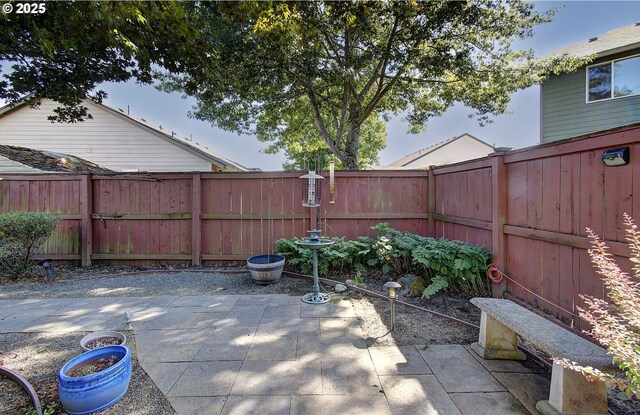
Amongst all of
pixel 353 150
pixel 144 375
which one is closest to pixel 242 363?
pixel 144 375

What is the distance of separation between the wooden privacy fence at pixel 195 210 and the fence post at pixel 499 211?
Result: 1.88 meters

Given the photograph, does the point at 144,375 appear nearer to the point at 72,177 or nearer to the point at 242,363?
A: the point at 242,363

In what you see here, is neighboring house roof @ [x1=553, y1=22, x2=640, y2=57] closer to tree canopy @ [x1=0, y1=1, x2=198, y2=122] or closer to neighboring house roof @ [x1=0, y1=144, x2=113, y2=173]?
tree canopy @ [x1=0, y1=1, x2=198, y2=122]

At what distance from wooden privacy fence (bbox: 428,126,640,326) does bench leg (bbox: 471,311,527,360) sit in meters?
0.64

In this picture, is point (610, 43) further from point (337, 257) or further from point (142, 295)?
point (142, 295)

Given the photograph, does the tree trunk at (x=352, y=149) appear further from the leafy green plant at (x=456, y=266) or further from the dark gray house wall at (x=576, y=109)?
the leafy green plant at (x=456, y=266)

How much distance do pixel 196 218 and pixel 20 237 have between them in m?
2.57

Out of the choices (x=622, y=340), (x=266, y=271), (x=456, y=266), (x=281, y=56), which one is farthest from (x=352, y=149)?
(x=622, y=340)

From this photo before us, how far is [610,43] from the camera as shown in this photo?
7.36 metres

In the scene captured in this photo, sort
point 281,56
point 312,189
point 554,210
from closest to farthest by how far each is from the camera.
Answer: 1. point 554,210
2. point 312,189
3. point 281,56

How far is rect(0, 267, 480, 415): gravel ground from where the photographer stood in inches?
75.3

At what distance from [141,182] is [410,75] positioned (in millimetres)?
7417

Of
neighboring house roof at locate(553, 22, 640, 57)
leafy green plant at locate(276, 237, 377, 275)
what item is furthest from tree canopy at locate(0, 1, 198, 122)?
neighboring house roof at locate(553, 22, 640, 57)

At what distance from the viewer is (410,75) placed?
828cm
